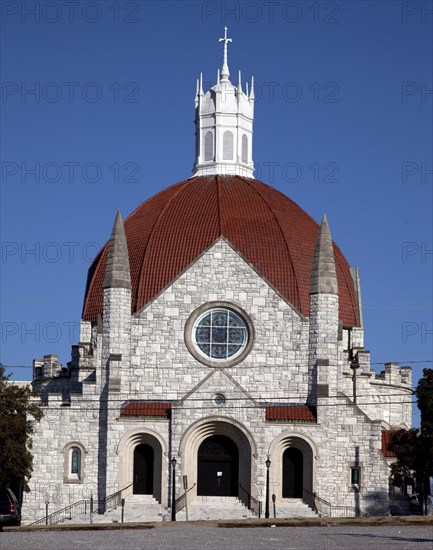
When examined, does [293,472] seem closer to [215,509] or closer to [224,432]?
[224,432]

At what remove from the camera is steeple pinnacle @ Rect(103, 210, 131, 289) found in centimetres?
6506

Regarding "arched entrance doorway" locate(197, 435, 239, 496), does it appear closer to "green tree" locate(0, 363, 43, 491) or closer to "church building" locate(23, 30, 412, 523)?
"church building" locate(23, 30, 412, 523)

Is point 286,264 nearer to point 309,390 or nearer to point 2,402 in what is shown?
point 309,390

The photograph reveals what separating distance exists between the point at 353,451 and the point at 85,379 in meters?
13.4

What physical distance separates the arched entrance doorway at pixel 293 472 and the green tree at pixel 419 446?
4.39m

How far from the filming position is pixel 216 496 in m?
63.0

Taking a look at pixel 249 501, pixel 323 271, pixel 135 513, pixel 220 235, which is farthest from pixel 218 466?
pixel 220 235

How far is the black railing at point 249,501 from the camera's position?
200 ft

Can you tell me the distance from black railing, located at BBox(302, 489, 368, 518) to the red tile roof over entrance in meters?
3.22

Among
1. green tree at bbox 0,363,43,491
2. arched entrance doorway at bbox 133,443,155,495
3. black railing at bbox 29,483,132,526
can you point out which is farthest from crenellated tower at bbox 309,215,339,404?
green tree at bbox 0,363,43,491

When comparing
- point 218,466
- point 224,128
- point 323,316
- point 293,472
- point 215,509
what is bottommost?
point 215,509

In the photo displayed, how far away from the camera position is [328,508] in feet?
202

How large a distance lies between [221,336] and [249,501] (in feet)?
27.2

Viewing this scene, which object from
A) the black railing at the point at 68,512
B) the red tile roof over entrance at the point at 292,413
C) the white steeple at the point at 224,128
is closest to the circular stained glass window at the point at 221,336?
the red tile roof over entrance at the point at 292,413
